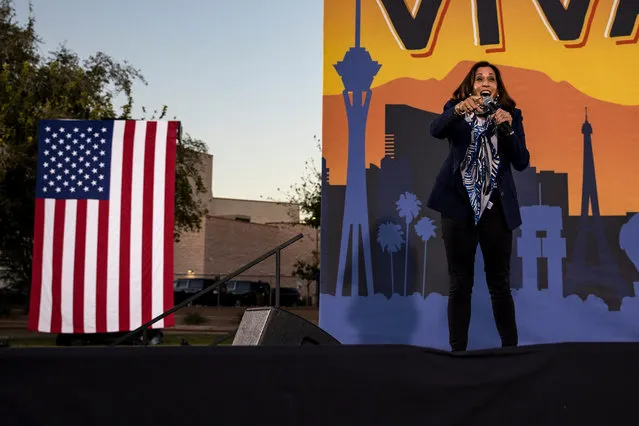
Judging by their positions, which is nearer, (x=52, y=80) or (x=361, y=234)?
(x=361, y=234)

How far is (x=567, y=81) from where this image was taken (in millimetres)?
5266

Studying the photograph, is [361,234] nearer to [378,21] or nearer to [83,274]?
[378,21]

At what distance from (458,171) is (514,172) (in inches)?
65.0

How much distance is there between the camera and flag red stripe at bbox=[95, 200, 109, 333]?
5.66 meters

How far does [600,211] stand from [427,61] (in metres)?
1.59

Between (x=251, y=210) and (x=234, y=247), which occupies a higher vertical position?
(x=251, y=210)

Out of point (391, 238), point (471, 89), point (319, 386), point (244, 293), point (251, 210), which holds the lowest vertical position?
point (244, 293)

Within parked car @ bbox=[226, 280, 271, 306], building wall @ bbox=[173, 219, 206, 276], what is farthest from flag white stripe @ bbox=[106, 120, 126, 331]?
building wall @ bbox=[173, 219, 206, 276]

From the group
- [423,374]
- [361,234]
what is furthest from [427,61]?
[423,374]

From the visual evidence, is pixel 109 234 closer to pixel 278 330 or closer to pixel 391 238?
pixel 391 238

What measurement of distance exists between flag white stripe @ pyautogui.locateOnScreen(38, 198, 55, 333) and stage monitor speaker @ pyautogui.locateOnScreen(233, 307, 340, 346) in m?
2.71

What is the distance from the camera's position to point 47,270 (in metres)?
5.79

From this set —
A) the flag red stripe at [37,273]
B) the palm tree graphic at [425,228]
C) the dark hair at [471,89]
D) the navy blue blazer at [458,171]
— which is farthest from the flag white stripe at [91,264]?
the dark hair at [471,89]

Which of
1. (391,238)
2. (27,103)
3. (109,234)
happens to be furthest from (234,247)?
(391,238)
